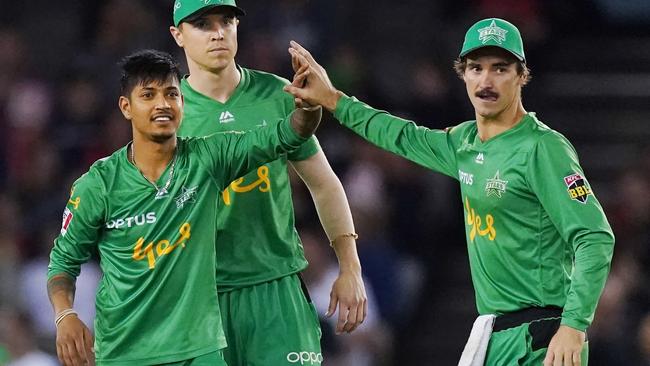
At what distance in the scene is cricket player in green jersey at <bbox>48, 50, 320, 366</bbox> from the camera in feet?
20.1

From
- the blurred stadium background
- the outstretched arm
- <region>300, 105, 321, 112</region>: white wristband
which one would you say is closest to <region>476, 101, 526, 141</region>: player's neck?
<region>300, 105, 321, 112</region>: white wristband

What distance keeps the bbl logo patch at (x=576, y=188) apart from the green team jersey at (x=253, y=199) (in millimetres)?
1473

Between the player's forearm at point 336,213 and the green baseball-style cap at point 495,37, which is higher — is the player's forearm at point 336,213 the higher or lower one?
the lower one

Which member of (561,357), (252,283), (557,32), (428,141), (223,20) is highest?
(557,32)

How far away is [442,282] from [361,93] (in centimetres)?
182

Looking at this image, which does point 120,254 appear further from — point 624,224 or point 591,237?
point 624,224

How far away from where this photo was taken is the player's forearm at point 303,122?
6270mm

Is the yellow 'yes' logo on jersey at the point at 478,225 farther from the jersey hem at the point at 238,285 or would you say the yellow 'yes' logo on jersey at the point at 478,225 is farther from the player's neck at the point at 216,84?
the player's neck at the point at 216,84

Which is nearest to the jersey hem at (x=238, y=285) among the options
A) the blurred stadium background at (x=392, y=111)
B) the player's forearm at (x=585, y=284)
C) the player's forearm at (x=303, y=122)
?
the player's forearm at (x=303, y=122)

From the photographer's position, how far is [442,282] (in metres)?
12.0

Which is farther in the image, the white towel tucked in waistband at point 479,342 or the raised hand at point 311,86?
the raised hand at point 311,86

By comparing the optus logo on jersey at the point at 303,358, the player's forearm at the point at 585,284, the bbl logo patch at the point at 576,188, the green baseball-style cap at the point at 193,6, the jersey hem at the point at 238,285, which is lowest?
the optus logo on jersey at the point at 303,358

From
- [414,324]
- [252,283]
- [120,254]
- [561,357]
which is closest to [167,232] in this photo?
[120,254]

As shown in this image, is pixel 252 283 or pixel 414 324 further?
pixel 414 324
